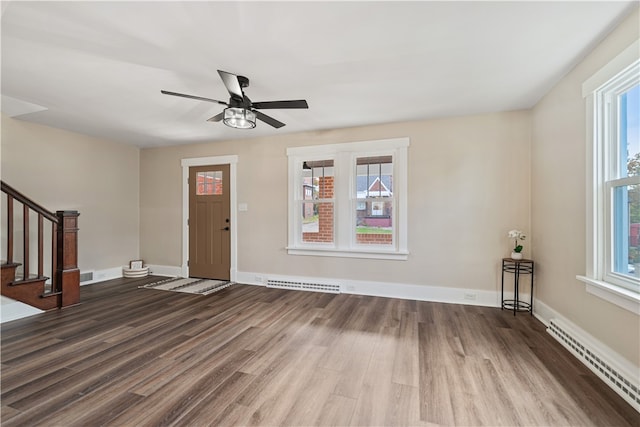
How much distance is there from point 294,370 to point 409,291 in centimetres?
226

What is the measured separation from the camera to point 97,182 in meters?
4.80

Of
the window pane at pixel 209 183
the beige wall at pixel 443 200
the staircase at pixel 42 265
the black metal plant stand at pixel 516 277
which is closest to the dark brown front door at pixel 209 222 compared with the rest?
the window pane at pixel 209 183

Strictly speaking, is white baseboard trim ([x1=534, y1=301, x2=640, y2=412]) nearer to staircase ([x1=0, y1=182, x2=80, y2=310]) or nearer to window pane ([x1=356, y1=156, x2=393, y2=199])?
window pane ([x1=356, y1=156, x2=393, y2=199])

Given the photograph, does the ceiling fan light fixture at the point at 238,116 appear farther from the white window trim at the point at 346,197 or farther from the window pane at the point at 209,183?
the window pane at the point at 209,183

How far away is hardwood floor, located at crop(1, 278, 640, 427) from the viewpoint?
5.35ft

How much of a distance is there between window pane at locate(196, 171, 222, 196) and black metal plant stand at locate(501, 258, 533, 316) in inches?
176

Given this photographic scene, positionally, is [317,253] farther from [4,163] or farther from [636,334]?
[4,163]

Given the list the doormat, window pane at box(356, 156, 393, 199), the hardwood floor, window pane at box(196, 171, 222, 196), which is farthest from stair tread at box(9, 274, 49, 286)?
window pane at box(356, 156, 393, 199)

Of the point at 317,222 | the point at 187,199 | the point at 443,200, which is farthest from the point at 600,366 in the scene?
the point at 187,199

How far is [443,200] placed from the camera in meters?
3.72

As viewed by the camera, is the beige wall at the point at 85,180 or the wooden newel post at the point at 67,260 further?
the beige wall at the point at 85,180

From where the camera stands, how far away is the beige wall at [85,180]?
388cm

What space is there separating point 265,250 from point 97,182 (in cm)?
317

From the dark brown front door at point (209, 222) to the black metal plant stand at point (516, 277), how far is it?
4.14 m
